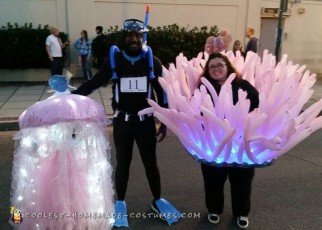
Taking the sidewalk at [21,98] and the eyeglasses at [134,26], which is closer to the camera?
the eyeglasses at [134,26]

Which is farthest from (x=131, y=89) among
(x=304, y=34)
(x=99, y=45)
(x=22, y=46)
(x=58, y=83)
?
A: (x=304, y=34)

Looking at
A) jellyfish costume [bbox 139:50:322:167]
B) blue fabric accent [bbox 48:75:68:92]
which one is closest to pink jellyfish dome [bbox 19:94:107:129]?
blue fabric accent [bbox 48:75:68:92]

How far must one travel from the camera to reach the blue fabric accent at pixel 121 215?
3391 mm

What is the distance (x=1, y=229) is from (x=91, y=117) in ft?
5.46

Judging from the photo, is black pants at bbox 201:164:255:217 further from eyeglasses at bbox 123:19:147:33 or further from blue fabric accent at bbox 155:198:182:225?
Result: eyeglasses at bbox 123:19:147:33

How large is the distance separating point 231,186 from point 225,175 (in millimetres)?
114

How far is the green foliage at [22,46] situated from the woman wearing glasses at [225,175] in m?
9.13

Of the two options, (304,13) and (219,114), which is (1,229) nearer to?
(219,114)

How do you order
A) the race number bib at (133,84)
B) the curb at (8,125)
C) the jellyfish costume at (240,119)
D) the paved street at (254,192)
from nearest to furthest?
the jellyfish costume at (240,119) → the race number bib at (133,84) → the paved street at (254,192) → the curb at (8,125)

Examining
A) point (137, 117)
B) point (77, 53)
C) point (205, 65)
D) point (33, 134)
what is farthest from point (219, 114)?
point (77, 53)

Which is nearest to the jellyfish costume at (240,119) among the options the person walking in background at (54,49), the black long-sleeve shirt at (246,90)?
the black long-sleeve shirt at (246,90)

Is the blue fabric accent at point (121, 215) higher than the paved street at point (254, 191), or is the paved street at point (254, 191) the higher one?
the blue fabric accent at point (121, 215)

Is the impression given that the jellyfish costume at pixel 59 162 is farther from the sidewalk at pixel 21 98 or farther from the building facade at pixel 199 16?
the building facade at pixel 199 16

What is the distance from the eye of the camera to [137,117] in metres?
3.24
